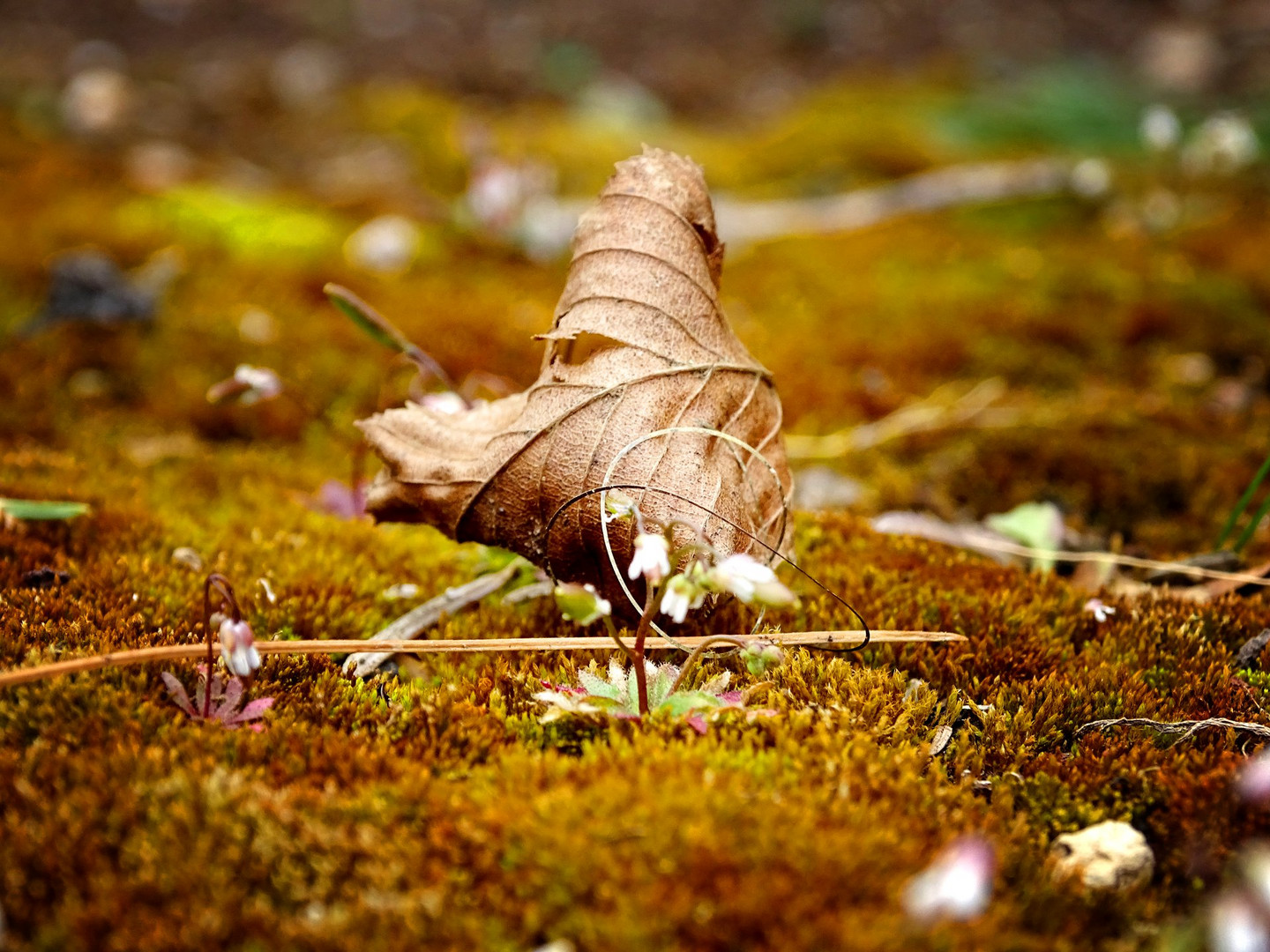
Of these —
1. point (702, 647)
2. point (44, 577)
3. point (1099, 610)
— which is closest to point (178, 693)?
point (44, 577)

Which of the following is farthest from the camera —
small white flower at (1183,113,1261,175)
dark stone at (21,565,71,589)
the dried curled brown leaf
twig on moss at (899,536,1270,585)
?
small white flower at (1183,113,1261,175)

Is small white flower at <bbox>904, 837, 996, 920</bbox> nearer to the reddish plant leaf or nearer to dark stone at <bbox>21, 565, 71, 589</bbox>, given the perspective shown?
the reddish plant leaf

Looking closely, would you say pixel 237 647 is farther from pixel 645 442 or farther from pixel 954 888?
pixel 954 888

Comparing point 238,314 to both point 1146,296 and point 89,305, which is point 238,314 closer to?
point 89,305

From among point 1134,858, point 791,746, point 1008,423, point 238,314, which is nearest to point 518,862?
point 791,746

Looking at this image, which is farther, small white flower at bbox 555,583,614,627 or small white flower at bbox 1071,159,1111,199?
small white flower at bbox 1071,159,1111,199

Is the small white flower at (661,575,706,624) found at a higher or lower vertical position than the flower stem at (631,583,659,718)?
higher

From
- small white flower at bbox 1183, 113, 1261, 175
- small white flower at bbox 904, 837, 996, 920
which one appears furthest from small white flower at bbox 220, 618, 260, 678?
small white flower at bbox 1183, 113, 1261, 175

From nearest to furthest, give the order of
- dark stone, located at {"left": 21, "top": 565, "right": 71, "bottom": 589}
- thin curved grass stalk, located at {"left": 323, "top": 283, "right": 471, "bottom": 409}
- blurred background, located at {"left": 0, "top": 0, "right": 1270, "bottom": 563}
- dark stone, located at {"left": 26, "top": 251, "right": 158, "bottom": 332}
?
dark stone, located at {"left": 21, "top": 565, "right": 71, "bottom": 589} → thin curved grass stalk, located at {"left": 323, "top": 283, "right": 471, "bottom": 409} → blurred background, located at {"left": 0, "top": 0, "right": 1270, "bottom": 563} → dark stone, located at {"left": 26, "top": 251, "right": 158, "bottom": 332}
